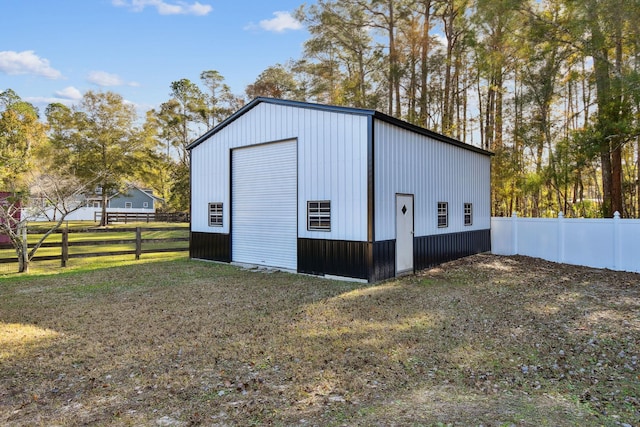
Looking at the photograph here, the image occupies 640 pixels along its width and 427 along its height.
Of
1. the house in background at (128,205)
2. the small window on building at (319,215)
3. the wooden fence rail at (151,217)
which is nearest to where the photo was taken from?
the small window on building at (319,215)

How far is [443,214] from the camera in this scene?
1088 centimetres

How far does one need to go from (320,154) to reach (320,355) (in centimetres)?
552

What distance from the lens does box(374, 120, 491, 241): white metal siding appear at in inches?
327

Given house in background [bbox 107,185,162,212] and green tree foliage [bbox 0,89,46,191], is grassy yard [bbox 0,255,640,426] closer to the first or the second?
green tree foliage [bbox 0,89,46,191]

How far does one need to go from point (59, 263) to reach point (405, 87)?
16.4 metres

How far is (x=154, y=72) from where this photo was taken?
1558 centimetres

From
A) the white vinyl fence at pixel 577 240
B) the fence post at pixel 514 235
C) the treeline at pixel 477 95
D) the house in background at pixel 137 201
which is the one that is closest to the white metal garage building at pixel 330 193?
the fence post at pixel 514 235

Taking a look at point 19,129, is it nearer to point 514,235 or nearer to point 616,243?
point 514,235

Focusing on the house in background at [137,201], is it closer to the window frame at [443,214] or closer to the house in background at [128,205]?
the house in background at [128,205]

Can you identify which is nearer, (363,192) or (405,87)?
(363,192)

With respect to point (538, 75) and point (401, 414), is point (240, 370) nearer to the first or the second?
point (401, 414)

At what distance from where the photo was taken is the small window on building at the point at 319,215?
28.4 ft

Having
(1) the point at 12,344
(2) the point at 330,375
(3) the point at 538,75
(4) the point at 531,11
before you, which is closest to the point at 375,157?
(2) the point at 330,375

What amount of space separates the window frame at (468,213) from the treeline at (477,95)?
3.58 meters
